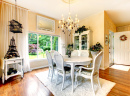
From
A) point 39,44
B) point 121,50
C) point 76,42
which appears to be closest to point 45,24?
point 39,44

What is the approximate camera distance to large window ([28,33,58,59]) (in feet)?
11.1

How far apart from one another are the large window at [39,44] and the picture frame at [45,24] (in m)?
0.40

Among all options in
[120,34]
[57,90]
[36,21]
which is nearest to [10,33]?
[36,21]

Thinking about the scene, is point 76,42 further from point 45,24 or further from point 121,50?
point 121,50

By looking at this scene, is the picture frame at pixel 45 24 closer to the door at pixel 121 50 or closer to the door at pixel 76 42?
the door at pixel 76 42

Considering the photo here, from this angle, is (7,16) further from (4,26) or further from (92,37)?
(92,37)

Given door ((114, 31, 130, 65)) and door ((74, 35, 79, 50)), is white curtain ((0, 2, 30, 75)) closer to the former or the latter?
door ((74, 35, 79, 50))

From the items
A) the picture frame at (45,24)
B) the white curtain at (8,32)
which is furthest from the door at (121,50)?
the white curtain at (8,32)

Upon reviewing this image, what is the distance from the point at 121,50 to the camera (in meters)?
4.37

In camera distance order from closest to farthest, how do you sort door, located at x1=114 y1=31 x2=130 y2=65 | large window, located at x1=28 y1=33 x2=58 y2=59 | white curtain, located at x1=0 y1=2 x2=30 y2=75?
white curtain, located at x1=0 y1=2 x2=30 y2=75 → large window, located at x1=28 y1=33 x2=58 y2=59 → door, located at x1=114 y1=31 x2=130 y2=65

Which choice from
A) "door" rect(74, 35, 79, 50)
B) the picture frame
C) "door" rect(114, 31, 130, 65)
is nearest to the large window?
the picture frame

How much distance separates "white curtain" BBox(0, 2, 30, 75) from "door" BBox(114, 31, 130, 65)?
5600 mm

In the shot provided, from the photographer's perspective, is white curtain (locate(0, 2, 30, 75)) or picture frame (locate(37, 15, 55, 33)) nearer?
white curtain (locate(0, 2, 30, 75))

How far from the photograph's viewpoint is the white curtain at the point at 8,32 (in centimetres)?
246
